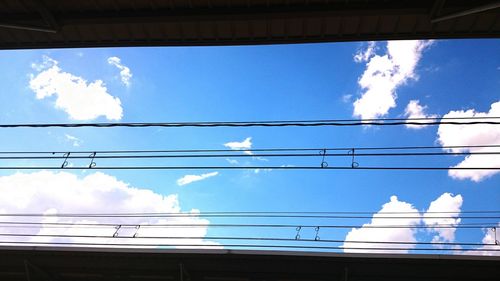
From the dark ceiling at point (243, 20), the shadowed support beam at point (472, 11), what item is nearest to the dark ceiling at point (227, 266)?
the dark ceiling at point (243, 20)

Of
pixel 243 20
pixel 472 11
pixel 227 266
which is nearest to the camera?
pixel 472 11

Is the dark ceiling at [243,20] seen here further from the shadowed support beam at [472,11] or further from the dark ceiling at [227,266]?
the dark ceiling at [227,266]

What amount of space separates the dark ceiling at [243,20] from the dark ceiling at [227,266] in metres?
5.22

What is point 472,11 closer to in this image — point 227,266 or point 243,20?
point 243,20

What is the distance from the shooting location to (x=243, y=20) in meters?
8.34

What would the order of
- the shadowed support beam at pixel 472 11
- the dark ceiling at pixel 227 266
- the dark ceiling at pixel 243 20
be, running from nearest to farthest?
the shadowed support beam at pixel 472 11
the dark ceiling at pixel 243 20
the dark ceiling at pixel 227 266

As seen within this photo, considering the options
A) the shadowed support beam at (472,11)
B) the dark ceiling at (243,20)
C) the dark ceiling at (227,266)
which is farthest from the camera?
the dark ceiling at (227,266)

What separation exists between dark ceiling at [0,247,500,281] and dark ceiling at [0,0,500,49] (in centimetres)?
522

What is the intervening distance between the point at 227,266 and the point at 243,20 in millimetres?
6136

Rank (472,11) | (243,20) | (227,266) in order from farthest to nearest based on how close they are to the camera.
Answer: (227,266)
(243,20)
(472,11)

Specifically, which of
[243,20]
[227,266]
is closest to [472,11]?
[243,20]

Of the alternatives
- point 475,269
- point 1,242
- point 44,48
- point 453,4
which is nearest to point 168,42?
point 44,48

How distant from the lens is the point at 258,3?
817 cm

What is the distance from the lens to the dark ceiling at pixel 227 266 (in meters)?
10.1
